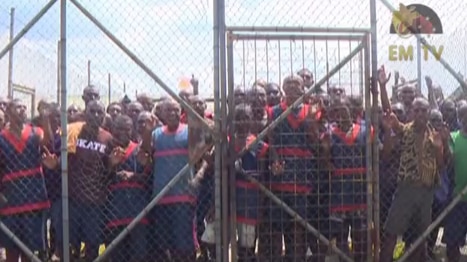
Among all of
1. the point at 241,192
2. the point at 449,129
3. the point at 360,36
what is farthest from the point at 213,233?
the point at 449,129

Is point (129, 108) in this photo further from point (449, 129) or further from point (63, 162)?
point (449, 129)

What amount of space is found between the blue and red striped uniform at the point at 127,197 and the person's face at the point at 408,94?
2755mm

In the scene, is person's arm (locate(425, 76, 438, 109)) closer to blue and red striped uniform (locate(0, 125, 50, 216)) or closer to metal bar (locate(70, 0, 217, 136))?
metal bar (locate(70, 0, 217, 136))

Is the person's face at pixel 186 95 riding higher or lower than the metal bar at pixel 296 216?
higher

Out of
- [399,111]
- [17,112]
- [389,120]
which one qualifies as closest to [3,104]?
[17,112]

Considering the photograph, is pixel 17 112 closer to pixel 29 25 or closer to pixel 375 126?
pixel 29 25

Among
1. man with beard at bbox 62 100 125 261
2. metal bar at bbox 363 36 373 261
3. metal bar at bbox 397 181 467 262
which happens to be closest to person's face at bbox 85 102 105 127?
man with beard at bbox 62 100 125 261

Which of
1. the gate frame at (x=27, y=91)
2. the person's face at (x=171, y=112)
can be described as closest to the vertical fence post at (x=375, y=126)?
the person's face at (x=171, y=112)

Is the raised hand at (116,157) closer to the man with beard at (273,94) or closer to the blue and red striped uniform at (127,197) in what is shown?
the blue and red striped uniform at (127,197)

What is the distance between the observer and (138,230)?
6949 mm

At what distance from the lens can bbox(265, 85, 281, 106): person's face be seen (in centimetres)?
679

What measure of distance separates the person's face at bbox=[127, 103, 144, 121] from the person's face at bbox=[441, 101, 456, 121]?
10.3ft

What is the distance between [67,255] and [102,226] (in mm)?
563

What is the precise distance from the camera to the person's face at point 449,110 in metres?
7.84
